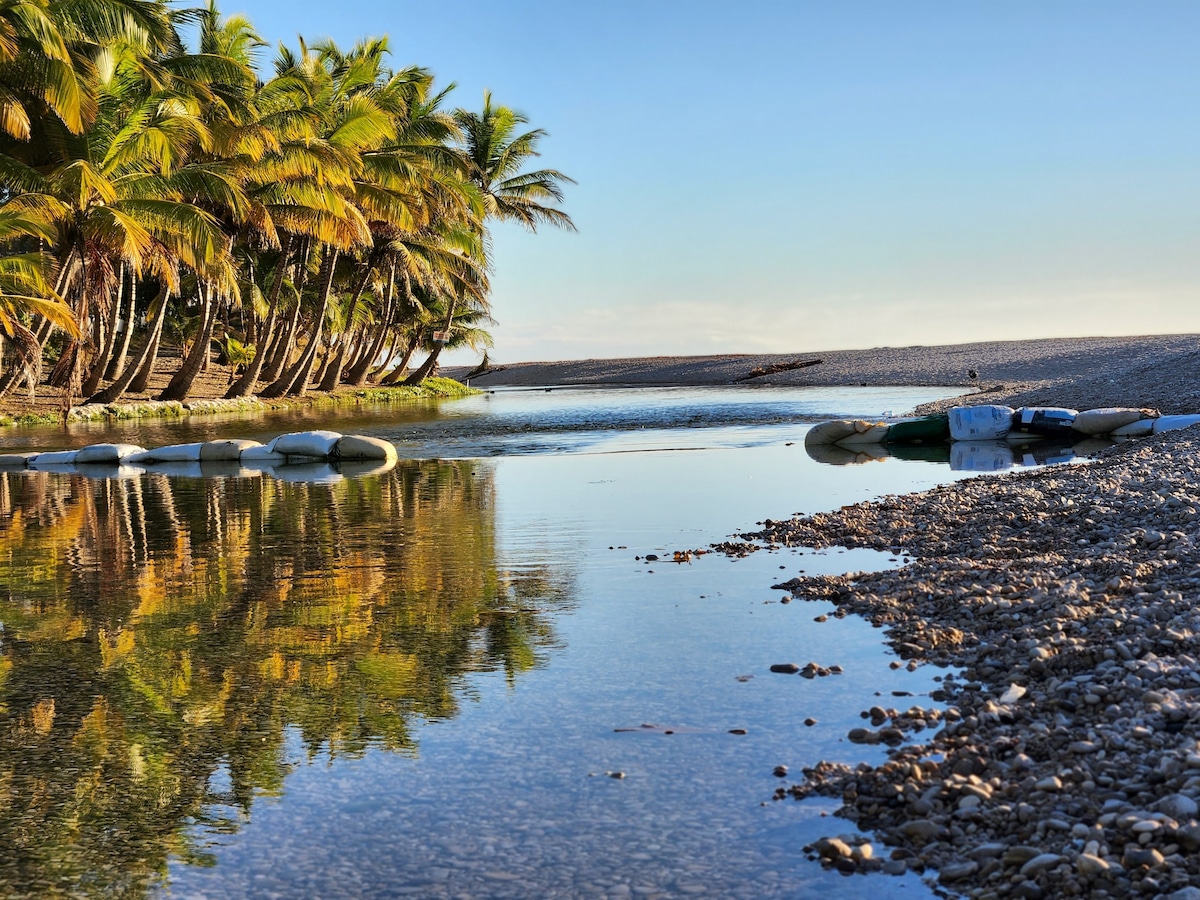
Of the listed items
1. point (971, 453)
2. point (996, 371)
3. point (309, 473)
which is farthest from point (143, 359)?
point (996, 371)

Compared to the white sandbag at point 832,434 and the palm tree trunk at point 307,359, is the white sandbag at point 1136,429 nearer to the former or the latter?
the white sandbag at point 832,434

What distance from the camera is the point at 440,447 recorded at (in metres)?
23.1

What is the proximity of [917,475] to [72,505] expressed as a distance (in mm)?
10968

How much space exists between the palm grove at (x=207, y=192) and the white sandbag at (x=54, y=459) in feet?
15.3

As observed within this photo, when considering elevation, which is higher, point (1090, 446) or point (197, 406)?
point (197, 406)

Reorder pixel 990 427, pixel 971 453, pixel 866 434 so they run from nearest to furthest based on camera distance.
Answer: pixel 971 453
pixel 990 427
pixel 866 434

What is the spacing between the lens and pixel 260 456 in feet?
63.5

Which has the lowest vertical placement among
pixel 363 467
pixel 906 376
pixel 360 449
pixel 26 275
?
pixel 363 467

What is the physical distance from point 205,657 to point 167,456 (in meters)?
14.6

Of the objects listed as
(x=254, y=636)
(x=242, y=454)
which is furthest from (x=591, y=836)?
(x=242, y=454)

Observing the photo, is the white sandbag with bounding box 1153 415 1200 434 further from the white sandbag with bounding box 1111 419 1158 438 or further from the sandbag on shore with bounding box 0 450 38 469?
the sandbag on shore with bounding box 0 450 38 469

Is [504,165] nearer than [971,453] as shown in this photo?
No

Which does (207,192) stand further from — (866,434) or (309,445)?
(866,434)

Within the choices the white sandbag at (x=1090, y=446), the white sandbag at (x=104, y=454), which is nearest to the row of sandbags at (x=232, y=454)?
the white sandbag at (x=104, y=454)
